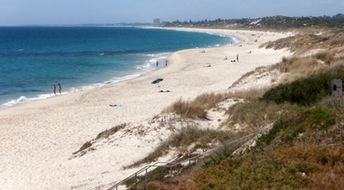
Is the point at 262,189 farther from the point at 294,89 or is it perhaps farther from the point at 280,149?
the point at 294,89

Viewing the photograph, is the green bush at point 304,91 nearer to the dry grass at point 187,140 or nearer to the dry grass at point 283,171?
the dry grass at point 187,140

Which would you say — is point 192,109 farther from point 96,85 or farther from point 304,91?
point 96,85

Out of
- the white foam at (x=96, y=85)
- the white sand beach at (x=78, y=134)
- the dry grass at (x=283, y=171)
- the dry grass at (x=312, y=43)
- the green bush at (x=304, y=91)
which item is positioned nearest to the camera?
the dry grass at (x=283, y=171)

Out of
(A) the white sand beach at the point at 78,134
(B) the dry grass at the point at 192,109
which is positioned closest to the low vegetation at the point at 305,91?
(B) the dry grass at the point at 192,109

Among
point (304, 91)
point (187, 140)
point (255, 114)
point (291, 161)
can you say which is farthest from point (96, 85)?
point (291, 161)

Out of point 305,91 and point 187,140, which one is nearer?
point 187,140

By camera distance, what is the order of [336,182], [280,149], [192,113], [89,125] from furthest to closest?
[89,125] → [192,113] → [280,149] → [336,182]

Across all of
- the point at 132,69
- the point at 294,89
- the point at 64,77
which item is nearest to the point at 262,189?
the point at 294,89

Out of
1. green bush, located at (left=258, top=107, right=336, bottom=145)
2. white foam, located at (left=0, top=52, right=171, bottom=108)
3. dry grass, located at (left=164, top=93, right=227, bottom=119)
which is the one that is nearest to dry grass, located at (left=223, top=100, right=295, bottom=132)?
dry grass, located at (left=164, top=93, right=227, bottom=119)
